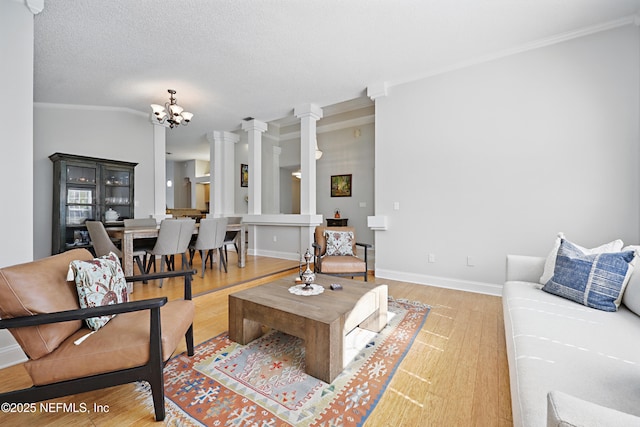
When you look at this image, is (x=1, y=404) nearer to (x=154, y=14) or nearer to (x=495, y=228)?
(x=154, y=14)

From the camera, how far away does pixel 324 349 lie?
1.57 meters

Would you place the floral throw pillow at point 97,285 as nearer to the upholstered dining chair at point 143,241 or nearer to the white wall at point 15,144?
the white wall at point 15,144

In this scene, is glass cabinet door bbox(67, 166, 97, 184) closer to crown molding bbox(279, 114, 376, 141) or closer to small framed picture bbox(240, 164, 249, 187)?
small framed picture bbox(240, 164, 249, 187)

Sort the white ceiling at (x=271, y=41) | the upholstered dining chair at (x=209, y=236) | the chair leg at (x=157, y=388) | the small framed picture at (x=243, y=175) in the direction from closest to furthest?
the chair leg at (x=157, y=388) → the white ceiling at (x=271, y=41) → the upholstered dining chair at (x=209, y=236) → the small framed picture at (x=243, y=175)

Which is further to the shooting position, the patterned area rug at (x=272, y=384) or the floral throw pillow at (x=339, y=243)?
the floral throw pillow at (x=339, y=243)

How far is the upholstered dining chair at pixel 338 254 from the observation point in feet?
10.2

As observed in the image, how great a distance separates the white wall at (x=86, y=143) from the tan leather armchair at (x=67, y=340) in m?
4.12

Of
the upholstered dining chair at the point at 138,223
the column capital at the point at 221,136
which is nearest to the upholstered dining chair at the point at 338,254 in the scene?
the upholstered dining chair at the point at 138,223

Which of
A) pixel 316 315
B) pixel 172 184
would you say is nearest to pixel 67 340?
pixel 316 315

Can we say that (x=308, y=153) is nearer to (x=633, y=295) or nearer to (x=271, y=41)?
(x=271, y=41)

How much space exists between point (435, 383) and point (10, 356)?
9.16 ft

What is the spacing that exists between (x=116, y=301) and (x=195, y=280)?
2.16 meters

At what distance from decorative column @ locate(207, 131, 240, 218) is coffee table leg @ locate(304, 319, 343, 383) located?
534 centimetres

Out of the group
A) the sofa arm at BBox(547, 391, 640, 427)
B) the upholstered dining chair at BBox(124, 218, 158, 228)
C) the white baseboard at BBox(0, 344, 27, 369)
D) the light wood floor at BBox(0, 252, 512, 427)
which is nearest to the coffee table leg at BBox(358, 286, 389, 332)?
the light wood floor at BBox(0, 252, 512, 427)
